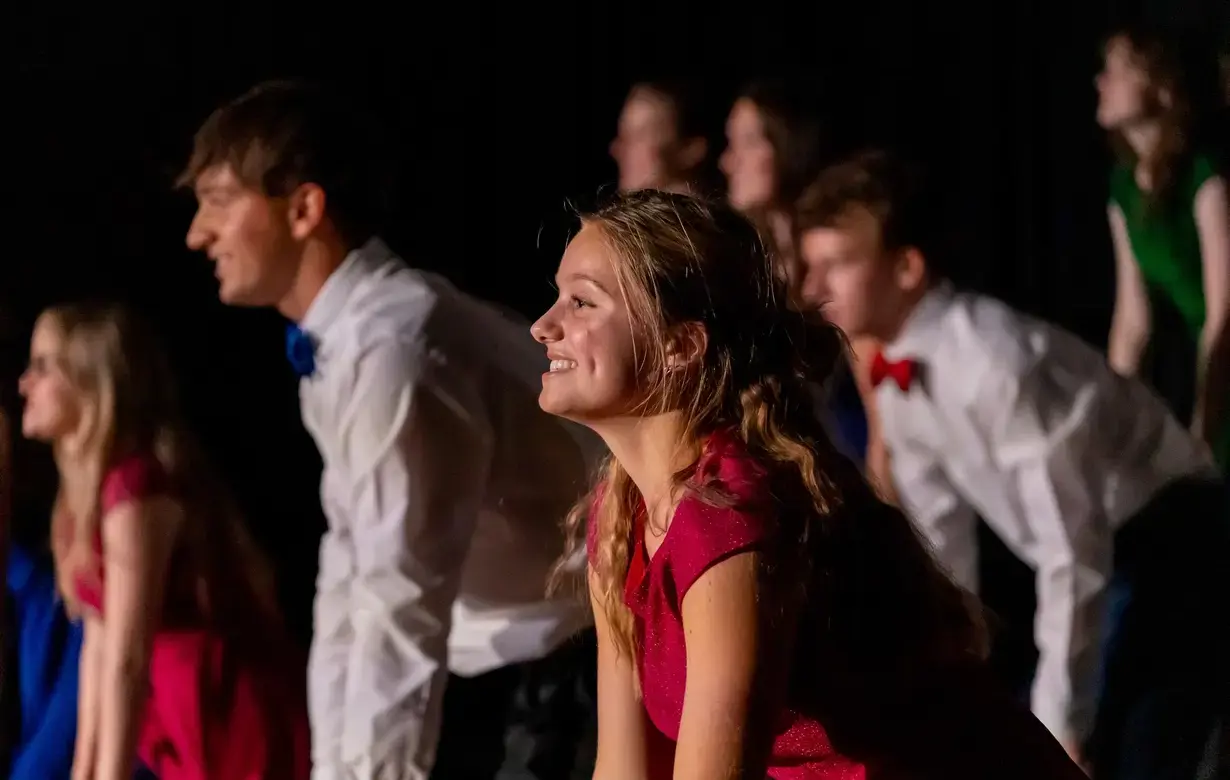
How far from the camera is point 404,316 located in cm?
152

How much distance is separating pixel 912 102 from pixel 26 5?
1254 mm

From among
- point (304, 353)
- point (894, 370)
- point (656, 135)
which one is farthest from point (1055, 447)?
point (304, 353)

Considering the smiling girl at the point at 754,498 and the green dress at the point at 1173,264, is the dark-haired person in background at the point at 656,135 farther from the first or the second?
the smiling girl at the point at 754,498

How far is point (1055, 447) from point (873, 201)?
0.40 m

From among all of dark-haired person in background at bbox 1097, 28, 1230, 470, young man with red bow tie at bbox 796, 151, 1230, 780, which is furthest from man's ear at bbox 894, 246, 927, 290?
dark-haired person in background at bbox 1097, 28, 1230, 470

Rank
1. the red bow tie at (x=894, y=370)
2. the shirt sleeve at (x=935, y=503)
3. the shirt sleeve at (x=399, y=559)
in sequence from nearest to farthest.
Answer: the shirt sleeve at (x=399, y=559)
the red bow tie at (x=894, y=370)
the shirt sleeve at (x=935, y=503)

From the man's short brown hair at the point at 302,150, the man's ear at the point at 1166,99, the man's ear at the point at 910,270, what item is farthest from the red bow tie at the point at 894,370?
the man's short brown hair at the point at 302,150

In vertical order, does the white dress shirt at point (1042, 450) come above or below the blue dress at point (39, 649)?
above

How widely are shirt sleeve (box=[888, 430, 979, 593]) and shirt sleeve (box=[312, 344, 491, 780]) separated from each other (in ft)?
2.42

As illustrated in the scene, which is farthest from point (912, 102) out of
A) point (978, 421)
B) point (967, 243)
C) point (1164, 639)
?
point (1164, 639)

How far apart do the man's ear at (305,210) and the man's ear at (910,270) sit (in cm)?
77

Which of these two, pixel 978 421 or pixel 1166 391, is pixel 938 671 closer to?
pixel 978 421

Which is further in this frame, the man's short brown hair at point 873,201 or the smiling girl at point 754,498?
the man's short brown hair at point 873,201

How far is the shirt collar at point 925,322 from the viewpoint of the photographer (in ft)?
6.14
